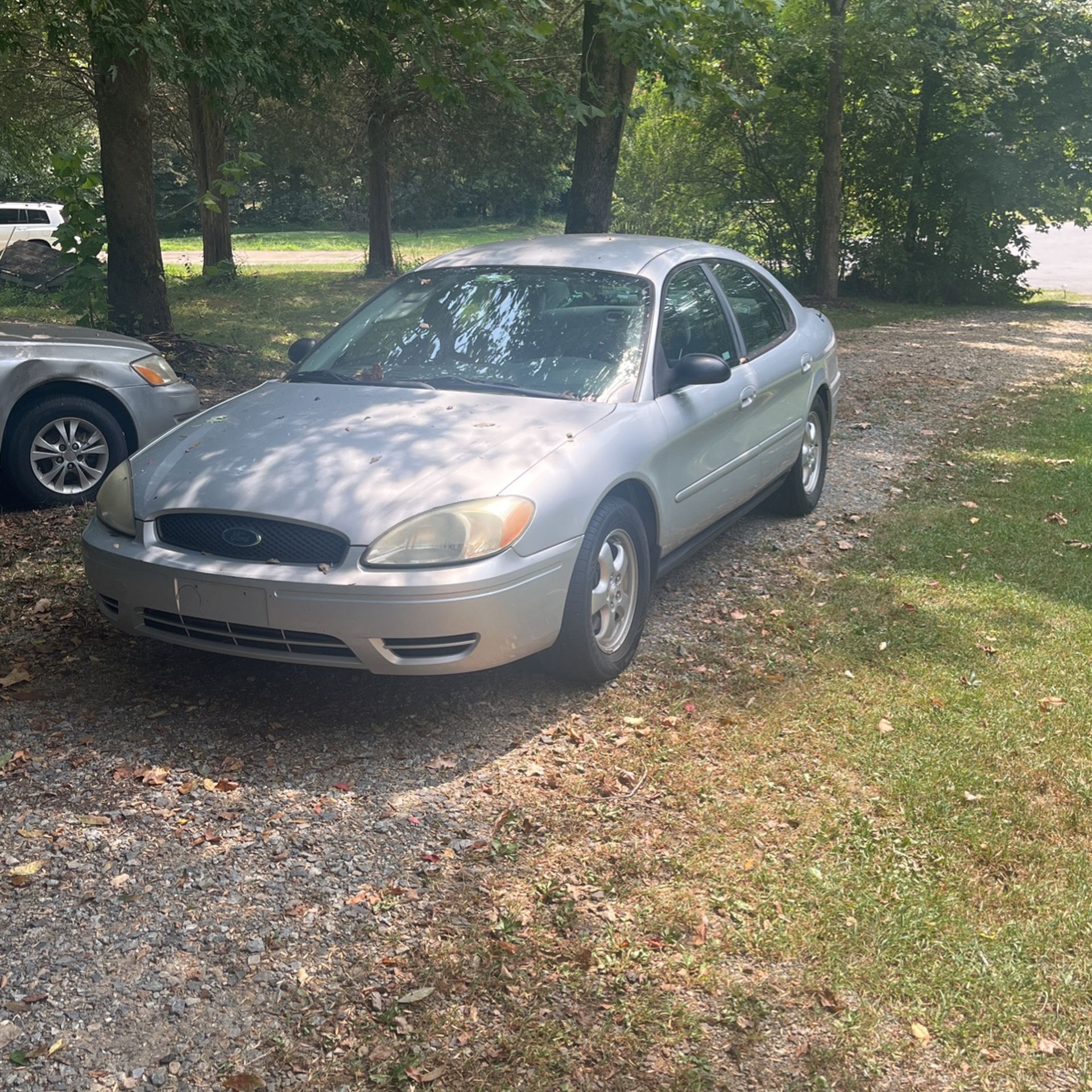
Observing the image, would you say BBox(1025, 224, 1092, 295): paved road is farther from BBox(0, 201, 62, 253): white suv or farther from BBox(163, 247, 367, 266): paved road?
BBox(0, 201, 62, 253): white suv

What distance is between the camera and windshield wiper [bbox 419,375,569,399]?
5.19m

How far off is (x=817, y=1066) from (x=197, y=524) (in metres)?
2.79

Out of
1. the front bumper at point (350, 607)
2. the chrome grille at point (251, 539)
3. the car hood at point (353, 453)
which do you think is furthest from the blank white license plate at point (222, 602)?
the car hood at point (353, 453)

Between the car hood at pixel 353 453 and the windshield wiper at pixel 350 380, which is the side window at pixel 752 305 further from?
the windshield wiper at pixel 350 380

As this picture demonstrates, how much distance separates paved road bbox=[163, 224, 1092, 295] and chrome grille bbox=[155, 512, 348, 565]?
21.9 metres

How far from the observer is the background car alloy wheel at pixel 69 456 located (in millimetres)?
7230

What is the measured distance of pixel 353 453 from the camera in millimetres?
4625

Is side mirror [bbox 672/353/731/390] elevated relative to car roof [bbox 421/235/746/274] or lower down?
lower down

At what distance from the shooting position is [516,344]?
18.1 feet

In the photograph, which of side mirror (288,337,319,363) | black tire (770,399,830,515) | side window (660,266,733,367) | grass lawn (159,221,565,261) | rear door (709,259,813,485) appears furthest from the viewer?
grass lawn (159,221,565,261)

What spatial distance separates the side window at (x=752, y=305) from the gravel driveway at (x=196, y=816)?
4.36 ft

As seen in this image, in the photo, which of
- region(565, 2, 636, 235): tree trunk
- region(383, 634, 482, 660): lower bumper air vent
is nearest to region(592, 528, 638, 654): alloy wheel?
region(383, 634, 482, 660): lower bumper air vent

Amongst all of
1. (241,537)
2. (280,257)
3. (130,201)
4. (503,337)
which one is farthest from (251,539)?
(280,257)

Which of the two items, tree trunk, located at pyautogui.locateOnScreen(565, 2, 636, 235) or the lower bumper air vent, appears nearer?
the lower bumper air vent
